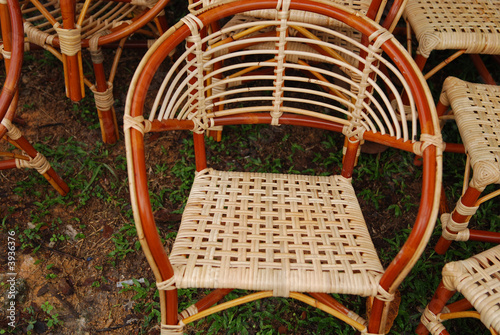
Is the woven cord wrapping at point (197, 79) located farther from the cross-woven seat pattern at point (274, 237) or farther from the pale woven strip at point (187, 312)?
the pale woven strip at point (187, 312)

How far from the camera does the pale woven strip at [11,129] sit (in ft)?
4.96

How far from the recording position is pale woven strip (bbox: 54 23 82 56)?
5.08 ft

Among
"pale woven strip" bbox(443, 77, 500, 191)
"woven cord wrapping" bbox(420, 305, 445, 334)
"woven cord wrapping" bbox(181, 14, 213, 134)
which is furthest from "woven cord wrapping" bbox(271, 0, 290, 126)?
"woven cord wrapping" bbox(420, 305, 445, 334)

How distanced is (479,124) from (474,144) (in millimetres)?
116

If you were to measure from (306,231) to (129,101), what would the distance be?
0.66m

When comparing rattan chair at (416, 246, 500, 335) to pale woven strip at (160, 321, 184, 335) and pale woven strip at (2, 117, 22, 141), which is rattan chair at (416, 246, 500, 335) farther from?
pale woven strip at (2, 117, 22, 141)

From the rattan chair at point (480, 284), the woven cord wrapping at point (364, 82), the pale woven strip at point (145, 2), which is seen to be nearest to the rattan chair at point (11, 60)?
the pale woven strip at point (145, 2)

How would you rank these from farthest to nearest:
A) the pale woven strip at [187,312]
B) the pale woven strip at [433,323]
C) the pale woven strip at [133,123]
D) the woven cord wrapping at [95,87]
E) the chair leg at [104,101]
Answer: the chair leg at [104,101] < the woven cord wrapping at [95,87] < the pale woven strip at [433,323] < the pale woven strip at [187,312] < the pale woven strip at [133,123]

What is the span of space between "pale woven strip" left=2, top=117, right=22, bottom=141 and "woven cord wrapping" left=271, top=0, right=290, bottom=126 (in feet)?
3.31

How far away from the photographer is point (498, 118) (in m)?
1.57

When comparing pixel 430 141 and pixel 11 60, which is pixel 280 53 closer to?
pixel 430 141

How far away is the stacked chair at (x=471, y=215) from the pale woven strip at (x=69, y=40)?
154cm

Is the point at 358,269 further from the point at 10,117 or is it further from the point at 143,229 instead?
the point at 10,117

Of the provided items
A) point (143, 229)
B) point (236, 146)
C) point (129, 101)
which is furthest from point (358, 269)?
point (236, 146)
